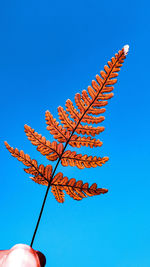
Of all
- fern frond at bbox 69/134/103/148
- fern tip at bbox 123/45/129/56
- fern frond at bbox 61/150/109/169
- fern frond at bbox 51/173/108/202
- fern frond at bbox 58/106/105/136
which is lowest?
fern frond at bbox 51/173/108/202

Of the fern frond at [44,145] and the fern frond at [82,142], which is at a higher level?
the fern frond at [82,142]

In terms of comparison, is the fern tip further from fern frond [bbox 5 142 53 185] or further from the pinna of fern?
fern frond [bbox 5 142 53 185]

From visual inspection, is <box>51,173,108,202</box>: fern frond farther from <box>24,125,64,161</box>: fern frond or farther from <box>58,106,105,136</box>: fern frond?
<box>58,106,105,136</box>: fern frond

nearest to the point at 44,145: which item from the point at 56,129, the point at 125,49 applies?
the point at 56,129

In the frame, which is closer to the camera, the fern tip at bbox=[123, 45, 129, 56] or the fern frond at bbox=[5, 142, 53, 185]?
the fern tip at bbox=[123, 45, 129, 56]

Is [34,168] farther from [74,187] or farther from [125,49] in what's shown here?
[125,49]

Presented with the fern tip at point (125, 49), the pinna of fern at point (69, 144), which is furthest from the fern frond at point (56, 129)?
the fern tip at point (125, 49)

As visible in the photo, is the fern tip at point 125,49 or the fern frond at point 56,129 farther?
the fern frond at point 56,129

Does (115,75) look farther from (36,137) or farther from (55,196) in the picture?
(55,196)

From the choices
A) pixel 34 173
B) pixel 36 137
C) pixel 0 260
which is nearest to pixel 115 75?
pixel 36 137

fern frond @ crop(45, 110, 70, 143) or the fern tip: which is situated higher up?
the fern tip

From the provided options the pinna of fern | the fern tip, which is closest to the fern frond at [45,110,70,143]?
the pinna of fern

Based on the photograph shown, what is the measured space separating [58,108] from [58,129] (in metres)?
0.14

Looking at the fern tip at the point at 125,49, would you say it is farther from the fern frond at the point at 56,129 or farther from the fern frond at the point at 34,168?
the fern frond at the point at 34,168
